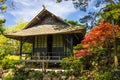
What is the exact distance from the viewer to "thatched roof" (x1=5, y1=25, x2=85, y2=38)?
2445 centimetres

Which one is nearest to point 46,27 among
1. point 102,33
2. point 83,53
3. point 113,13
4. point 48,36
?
point 48,36

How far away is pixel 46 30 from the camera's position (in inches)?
1053

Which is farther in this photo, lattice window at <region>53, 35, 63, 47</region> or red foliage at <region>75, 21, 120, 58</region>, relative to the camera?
lattice window at <region>53, 35, 63, 47</region>

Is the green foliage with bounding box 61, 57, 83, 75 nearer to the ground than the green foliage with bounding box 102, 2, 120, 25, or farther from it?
nearer to the ground

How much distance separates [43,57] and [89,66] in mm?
5196

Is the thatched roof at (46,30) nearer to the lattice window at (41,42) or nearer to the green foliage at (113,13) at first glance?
the lattice window at (41,42)

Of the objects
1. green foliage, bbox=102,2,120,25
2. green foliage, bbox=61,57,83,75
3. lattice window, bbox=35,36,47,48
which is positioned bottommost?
green foliage, bbox=61,57,83,75

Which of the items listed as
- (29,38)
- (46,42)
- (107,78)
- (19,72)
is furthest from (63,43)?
(107,78)

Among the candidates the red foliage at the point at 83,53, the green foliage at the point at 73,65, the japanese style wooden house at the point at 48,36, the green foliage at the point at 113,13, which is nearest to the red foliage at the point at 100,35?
the red foliage at the point at 83,53

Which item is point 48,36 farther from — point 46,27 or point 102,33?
point 102,33

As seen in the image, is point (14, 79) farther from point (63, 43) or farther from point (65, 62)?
point (63, 43)

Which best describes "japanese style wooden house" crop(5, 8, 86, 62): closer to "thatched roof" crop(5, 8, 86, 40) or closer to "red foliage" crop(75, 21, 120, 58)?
"thatched roof" crop(5, 8, 86, 40)

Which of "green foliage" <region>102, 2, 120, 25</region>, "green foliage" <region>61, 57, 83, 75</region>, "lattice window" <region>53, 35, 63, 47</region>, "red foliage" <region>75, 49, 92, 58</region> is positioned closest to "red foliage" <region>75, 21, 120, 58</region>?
"red foliage" <region>75, 49, 92, 58</region>

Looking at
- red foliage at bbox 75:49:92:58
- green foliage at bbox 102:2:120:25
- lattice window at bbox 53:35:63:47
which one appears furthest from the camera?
lattice window at bbox 53:35:63:47
